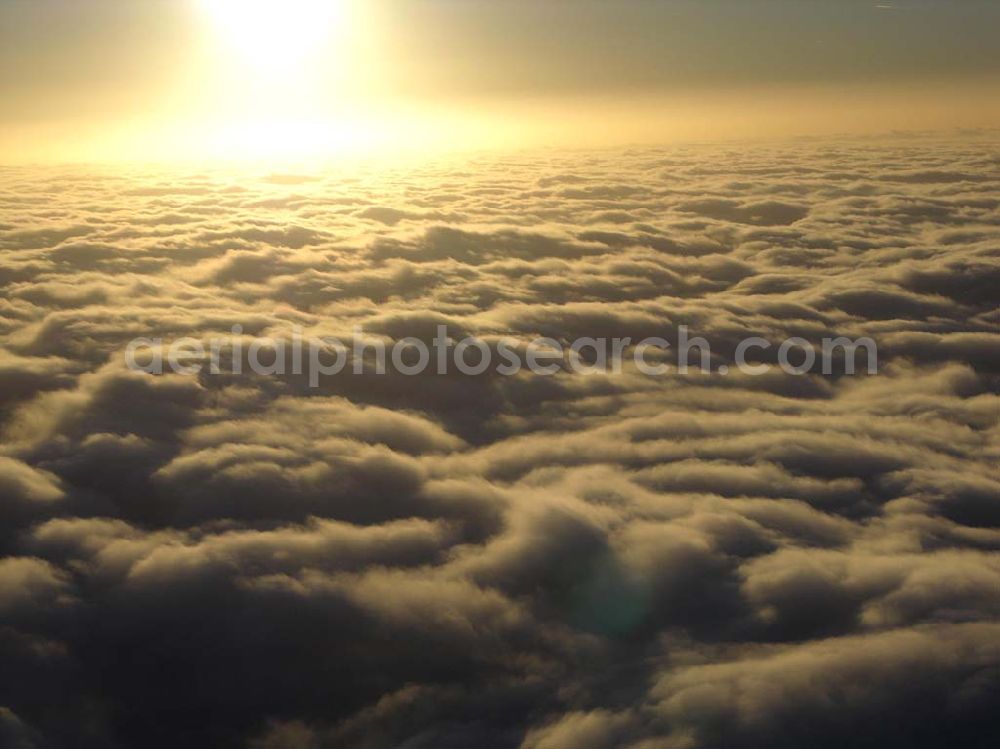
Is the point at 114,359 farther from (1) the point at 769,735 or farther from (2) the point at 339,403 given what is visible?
(1) the point at 769,735

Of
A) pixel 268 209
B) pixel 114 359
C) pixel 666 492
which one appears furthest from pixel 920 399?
pixel 268 209

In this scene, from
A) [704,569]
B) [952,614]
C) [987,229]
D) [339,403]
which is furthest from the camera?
[987,229]

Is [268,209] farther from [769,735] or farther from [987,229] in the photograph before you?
[769,735]

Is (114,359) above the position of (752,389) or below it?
above

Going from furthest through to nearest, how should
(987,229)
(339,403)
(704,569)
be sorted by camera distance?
(987,229)
(339,403)
(704,569)

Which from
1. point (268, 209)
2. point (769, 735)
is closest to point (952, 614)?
point (769, 735)

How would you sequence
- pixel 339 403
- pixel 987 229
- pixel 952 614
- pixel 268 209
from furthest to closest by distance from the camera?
pixel 268 209
pixel 987 229
pixel 339 403
pixel 952 614

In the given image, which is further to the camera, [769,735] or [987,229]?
[987,229]

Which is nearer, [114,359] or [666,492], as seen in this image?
[666,492]

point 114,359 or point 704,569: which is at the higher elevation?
point 114,359
